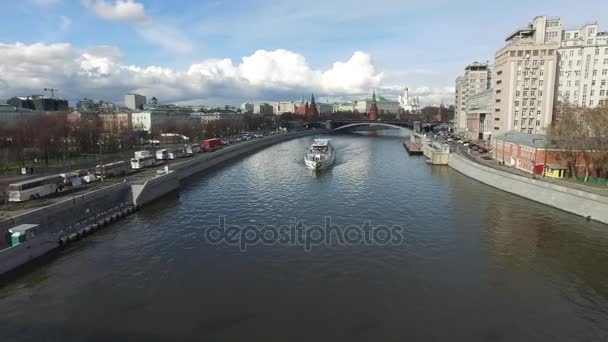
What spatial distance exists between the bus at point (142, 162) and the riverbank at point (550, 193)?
45.1 meters

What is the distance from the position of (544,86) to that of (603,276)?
5472cm

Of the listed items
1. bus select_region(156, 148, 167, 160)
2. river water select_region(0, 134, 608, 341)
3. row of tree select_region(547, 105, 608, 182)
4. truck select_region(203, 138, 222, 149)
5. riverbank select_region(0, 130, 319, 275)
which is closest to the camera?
river water select_region(0, 134, 608, 341)

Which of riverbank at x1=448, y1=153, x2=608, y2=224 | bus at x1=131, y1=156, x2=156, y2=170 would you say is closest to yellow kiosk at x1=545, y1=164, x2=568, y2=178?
riverbank at x1=448, y1=153, x2=608, y2=224

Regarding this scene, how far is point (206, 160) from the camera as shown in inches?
2462

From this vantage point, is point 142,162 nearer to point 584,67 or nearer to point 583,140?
point 583,140

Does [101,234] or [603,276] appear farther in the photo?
[101,234]

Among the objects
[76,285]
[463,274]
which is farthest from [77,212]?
[463,274]

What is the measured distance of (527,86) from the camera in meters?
65.7

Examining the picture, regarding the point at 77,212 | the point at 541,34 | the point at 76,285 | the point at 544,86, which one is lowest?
the point at 76,285

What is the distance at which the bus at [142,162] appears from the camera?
159ft

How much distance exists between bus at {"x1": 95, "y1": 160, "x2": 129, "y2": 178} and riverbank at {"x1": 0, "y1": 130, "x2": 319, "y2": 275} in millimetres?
3212

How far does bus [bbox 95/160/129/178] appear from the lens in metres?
40.8

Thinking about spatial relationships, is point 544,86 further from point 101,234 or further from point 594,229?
point 101,234

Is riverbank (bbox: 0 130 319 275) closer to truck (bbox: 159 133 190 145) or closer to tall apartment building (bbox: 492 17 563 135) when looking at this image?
truck (bbox: 159 133 190 145)
